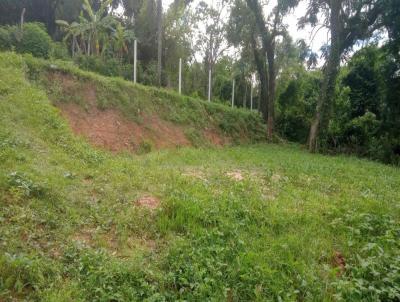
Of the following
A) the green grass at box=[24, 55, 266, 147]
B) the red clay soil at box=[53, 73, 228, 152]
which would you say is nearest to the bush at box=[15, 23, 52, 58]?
the green grass at box=[24, 55, 266, 147]

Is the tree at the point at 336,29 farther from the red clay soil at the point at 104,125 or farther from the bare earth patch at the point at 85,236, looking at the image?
the bare earth patch at the point at 85,236

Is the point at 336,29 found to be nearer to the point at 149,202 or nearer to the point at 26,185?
the point at 149,202

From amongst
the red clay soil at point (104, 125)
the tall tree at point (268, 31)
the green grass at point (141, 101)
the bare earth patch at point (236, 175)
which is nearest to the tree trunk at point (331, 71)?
the tall tree at point (268, 31)

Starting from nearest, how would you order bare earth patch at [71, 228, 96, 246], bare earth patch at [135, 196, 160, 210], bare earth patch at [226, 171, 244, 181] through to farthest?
bare earth patch at [71, 228, 96, 246]
bare earth patch at [135, 196, 160, 210]
bare earth patch at [226, 171, 244, 181]


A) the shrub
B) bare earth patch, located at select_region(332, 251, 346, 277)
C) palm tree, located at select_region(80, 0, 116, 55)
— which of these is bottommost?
bare earth patch, located at select_region(332, 251, 346, 277)

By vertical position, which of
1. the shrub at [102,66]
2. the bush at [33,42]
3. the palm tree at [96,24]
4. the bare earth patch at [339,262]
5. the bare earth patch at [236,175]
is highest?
the palm tree at [96,24]

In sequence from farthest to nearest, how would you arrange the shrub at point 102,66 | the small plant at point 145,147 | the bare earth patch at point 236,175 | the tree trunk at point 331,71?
the tree trunk at point 331,71, the shrub at point 102,66, the small plant at point 145,147, the bare earth patch at point 236,175

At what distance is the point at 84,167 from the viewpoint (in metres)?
6.23

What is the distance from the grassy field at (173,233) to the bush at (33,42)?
6.54m

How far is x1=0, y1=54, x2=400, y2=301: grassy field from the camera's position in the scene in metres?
3.35

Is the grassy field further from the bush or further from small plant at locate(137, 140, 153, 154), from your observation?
the bush

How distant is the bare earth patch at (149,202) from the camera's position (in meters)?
4.91

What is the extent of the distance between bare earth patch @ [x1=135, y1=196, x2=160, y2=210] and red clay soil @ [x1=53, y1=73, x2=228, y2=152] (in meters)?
4.14

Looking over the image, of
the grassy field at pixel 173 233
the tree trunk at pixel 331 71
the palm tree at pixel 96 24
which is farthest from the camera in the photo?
the palm tree at pixel 96 24
